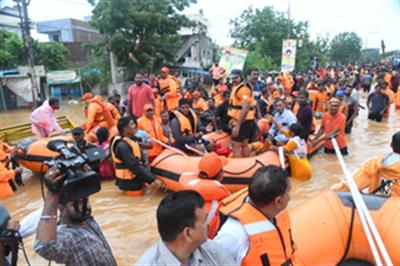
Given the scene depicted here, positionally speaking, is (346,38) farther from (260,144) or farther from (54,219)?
(54,219)

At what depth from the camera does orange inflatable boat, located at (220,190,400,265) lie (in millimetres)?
2164

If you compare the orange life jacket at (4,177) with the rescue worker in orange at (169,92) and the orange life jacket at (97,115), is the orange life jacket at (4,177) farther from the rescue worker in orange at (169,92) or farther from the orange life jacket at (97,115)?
the rescue worker in orange at (169,92)

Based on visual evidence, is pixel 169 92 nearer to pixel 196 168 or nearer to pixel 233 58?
pixel 196 168

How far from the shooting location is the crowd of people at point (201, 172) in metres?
1.35

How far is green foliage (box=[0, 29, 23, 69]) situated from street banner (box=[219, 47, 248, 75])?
39.3 ft

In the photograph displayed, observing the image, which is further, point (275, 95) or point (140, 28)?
point (140, 28)

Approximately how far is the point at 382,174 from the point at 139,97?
4.58 meters

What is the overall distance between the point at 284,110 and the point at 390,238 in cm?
364

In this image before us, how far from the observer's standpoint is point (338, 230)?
2248 mm

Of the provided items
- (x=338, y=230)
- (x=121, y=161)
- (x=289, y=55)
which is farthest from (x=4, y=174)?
(x=289, y=55)

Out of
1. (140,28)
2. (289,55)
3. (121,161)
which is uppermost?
(140,28)

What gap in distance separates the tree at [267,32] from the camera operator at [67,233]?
2656cm

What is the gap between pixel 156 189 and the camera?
15.3 feet

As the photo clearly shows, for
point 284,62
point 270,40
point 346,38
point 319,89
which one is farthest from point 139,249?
point 346,38
